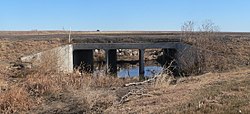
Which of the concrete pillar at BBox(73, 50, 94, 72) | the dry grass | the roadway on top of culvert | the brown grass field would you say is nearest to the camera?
the brown grass field

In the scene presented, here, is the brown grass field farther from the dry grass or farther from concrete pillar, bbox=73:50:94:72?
concrete pillar, bbox=73:50:94:72

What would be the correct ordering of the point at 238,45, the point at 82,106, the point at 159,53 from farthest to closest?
the point at 159,53
the point at 238,45
the point at 82,106

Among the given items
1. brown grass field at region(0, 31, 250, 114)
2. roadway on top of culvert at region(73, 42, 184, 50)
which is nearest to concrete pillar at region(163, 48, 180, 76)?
roadway on top of culvert at region(73, 42, 184, 50)

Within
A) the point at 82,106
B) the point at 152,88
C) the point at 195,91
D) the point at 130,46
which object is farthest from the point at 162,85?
the point at 130,46

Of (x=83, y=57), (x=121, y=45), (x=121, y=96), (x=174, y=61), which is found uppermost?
(x=121, y=96)

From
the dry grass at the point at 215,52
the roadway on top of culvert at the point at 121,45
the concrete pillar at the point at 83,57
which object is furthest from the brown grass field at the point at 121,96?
the concrete pillar at the point at 83,57

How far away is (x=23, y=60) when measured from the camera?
25.9 meters

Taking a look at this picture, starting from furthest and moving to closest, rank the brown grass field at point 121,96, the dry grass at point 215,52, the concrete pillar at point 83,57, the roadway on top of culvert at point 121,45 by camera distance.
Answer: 1. the concrete pillar at point 83,57
2. the roadway on top of culvert at point 121,45
3. the dry grass at point 215,52
4. the brown grass field at point 121,96

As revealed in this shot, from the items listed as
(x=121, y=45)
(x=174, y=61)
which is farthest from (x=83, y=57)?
(x=174, y=61)

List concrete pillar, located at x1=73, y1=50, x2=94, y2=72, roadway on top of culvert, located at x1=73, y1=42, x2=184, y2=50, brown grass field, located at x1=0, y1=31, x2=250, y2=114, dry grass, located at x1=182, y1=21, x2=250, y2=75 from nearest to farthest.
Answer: brown grass field, located at x1=0, y1=31, x2=250, y2=114
dry grass, located at x1=182, y1=21, x2=250, y2=75
roadway on top of culvert, located at x1=73, y1=42, x2=184, y2=50
concrete pillar, located at x1=73, y1=50, x2=94, y2=72

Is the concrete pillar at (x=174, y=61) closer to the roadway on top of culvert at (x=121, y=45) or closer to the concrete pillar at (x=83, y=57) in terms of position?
the roadway on top of culvert at (x=121, y=45)

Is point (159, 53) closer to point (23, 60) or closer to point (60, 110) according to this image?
point (23, 60)

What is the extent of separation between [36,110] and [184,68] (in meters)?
14.4

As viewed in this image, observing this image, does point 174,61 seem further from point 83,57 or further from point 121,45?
point 83,57
